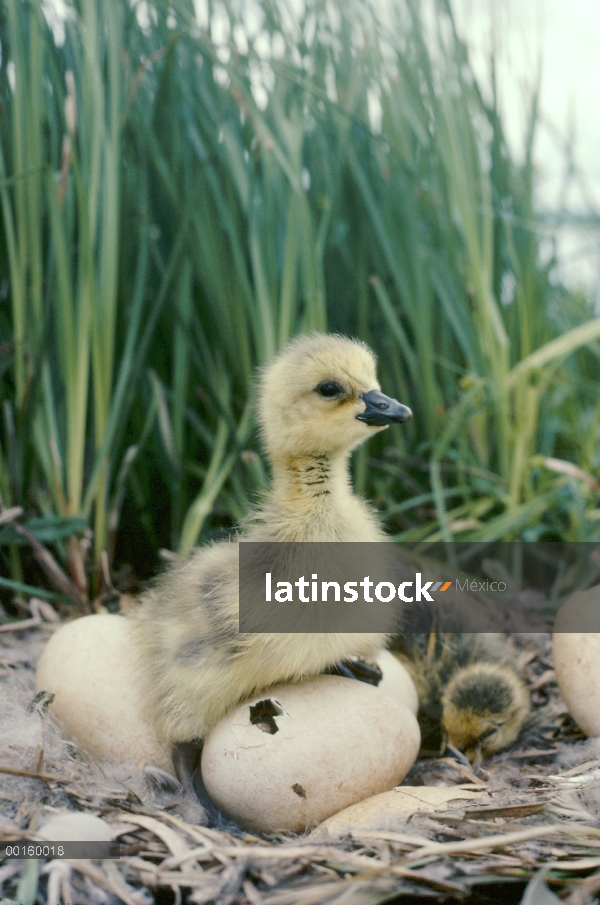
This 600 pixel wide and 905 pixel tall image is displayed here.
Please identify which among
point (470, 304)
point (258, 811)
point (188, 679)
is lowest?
point (258, 811)

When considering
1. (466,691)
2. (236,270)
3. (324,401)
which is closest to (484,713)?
(466,691)

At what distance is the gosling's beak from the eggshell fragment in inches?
16.8

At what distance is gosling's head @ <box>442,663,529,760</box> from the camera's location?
1.00 meters

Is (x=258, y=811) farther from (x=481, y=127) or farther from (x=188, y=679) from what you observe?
(x=481, y=127)

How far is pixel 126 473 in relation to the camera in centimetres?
136

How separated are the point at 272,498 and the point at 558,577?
0.72 metres

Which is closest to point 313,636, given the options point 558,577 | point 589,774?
point 589,774

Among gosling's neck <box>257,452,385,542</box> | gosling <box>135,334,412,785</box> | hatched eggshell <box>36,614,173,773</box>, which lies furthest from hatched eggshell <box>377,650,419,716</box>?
hatched eggshell <box>36,614,173,773</box>

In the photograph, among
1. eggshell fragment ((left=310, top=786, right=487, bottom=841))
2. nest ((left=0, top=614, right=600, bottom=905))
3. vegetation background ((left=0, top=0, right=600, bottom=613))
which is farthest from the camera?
vegetation background ((left=0, top=0, right=600, bottom=613))

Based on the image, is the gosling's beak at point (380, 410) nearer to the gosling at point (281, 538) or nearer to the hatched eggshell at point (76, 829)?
the gosling at point (281, 538)

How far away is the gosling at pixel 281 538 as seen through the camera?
34.2 inches
